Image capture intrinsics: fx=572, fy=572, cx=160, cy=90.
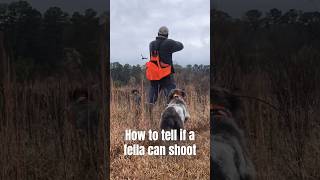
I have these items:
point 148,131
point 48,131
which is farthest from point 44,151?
point 148,131

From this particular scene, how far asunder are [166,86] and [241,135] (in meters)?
0.97

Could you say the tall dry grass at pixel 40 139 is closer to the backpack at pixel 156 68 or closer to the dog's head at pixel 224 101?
the backpack at pixel 156 68

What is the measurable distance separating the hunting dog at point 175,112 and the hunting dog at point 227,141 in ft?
1.06

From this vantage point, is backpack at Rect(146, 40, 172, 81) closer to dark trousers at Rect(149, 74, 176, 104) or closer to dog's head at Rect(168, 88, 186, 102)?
dark trousers at Rect(149, 74, 176, 104)

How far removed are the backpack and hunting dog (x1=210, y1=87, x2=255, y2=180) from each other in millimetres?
547

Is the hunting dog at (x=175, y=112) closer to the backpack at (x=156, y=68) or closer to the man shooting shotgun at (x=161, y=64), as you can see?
the man shooting shotgun at (x=161, y=64)

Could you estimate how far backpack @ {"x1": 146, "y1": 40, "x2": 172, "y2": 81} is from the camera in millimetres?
6141

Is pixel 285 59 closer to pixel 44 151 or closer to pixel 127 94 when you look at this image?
pixel 127 94

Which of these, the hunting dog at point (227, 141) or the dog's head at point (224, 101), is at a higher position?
the dog's head at point (224, 101)

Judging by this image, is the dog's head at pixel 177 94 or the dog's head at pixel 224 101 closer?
the dog's head at pixel 224 101

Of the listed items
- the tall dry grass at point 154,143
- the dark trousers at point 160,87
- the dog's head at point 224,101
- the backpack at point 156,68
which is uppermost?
the backpack at point 156,68

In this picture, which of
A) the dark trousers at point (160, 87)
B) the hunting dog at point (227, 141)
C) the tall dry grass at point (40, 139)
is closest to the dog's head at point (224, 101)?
the hunting dog at point (227, 141)

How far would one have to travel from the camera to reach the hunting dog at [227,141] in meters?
5.95

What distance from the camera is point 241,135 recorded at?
601 cm
